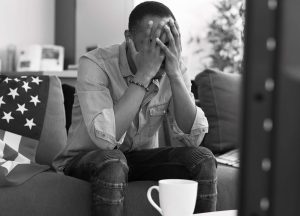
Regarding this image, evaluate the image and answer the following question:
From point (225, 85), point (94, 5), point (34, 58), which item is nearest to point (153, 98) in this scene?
point (225, 85)

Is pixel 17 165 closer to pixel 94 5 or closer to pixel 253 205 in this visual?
pixel 253 205

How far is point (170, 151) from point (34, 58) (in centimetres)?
260

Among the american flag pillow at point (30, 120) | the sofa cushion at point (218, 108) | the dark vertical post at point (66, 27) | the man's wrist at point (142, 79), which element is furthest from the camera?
the dark vertical post at point (66, 27)

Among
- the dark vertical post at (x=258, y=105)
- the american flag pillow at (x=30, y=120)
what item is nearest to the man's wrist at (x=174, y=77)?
the american flag pillow at (x=30, y=120)

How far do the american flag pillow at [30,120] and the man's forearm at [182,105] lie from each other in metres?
0.51

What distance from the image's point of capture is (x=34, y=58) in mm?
3918

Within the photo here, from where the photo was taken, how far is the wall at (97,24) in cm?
429

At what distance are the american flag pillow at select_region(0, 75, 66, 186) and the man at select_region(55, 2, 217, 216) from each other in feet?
0.63

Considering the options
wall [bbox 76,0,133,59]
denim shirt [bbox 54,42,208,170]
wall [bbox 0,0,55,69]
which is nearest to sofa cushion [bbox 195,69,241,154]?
denim shirt [bbox 54,42,208,170]

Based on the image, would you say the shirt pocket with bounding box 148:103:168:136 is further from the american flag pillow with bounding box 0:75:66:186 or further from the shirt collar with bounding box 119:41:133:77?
the american flag pillow with bounding box 0:75:66:186

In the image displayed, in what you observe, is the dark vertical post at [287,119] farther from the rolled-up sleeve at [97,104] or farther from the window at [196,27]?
the window at [196,27]

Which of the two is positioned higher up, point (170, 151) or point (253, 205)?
point (253, 205)

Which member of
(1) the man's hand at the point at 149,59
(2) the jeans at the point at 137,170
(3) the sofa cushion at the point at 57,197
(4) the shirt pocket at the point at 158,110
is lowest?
(3) the sofa cushion at the point at 57,197

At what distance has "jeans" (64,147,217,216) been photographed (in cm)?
132
